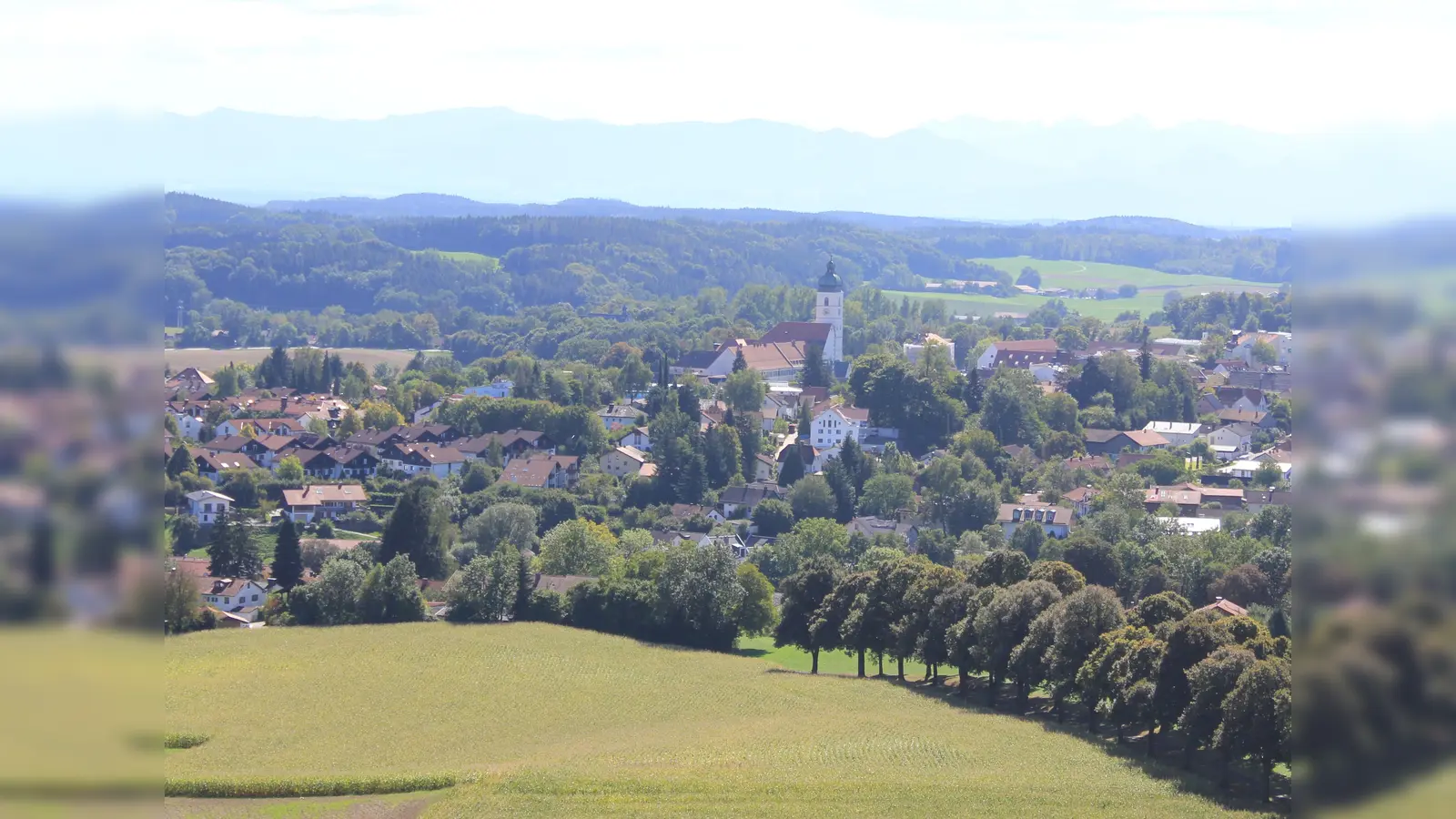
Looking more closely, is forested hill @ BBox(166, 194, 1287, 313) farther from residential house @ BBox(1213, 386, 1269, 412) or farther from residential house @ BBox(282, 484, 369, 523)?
residential house @ BBox(282, 484, 369, 523)

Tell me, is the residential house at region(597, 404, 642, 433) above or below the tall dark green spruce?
below

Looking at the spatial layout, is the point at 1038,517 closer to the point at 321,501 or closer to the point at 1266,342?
the point at 321,501

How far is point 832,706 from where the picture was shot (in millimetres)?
21938

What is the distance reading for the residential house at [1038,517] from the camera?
41.7 metres

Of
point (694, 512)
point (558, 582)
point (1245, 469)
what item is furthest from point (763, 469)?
point (558, 582)

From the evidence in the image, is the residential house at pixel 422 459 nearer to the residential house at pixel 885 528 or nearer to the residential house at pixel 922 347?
the residential house at pixel 885 528

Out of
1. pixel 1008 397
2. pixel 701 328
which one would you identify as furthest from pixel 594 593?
pixel 701 328

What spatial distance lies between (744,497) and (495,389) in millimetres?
22376

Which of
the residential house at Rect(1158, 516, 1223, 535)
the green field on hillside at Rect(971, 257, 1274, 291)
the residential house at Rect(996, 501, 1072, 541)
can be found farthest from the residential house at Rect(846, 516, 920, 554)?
the green field on hillside at Rect(971, 257, 1274, 291)

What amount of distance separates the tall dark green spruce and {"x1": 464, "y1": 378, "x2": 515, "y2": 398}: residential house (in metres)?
32.6

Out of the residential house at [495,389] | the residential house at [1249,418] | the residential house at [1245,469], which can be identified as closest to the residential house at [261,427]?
the residential house at [495,389]

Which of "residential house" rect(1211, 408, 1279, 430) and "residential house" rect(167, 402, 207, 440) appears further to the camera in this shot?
"residential house" rect(1211, 408, 1279, 430)

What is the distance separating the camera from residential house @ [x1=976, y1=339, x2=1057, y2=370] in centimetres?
7769

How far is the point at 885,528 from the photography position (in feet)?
140
